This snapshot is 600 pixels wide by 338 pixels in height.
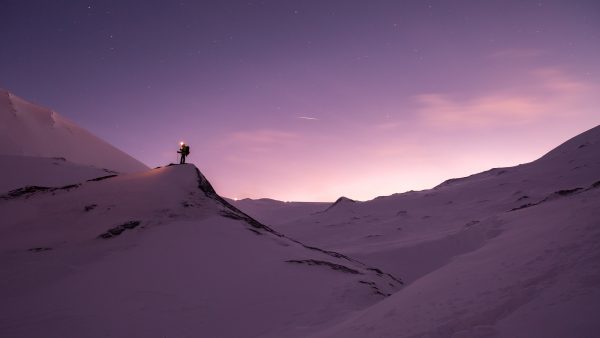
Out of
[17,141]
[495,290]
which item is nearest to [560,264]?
[495,290]

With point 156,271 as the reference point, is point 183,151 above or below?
above

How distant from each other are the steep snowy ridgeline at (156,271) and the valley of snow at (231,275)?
5 cm

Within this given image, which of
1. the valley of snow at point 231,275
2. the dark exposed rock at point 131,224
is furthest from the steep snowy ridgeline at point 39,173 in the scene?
the dark exposed rock at point 131,224

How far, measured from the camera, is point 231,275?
41.6 ft

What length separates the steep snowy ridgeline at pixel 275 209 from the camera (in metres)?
73.2

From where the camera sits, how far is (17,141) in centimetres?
3981

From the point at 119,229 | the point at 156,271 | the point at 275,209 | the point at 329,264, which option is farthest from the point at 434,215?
the point at 275,209

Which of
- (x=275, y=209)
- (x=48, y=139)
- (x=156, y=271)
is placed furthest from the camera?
(x=275, y=209)

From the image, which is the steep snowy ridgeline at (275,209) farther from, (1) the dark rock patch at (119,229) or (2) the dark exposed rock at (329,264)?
(1) the dark rock patch at (119,229)

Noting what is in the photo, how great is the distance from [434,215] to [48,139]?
153 ft

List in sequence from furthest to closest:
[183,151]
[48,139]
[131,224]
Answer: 1. [48,139]
2. [183,151]
3. [131,224]

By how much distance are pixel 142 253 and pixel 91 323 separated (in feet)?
12.4

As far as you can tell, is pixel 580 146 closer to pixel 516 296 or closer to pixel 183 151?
pixel 183 151

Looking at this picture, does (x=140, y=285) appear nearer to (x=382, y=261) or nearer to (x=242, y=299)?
(x=242, y=299)
